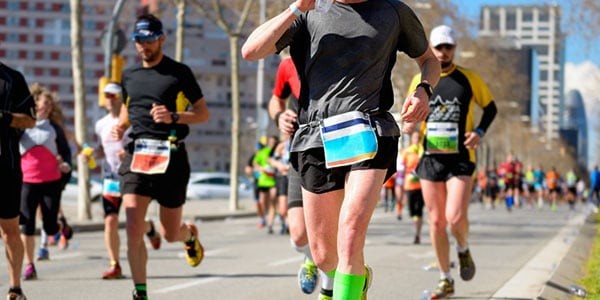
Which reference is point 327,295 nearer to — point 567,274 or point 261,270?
point 567,274

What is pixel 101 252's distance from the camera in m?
15.7

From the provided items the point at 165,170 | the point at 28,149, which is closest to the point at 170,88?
the point at 165,170

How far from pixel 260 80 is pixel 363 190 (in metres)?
40.4

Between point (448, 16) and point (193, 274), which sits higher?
point (448, 16)

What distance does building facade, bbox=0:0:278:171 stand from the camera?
141 m

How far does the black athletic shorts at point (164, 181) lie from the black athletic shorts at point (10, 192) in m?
0.75

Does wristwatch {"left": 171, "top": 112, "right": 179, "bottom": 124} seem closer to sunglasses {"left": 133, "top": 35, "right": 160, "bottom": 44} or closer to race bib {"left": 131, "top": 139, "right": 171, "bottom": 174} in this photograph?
race bib {"left": 131, "top": 139, "right": 171, "bottom": 174}

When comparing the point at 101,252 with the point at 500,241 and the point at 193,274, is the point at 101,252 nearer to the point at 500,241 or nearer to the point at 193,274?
the point at 193,274

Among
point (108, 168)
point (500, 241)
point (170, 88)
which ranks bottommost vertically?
point (500, 241)

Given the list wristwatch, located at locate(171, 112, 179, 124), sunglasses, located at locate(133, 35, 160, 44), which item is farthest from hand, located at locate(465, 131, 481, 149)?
sunglasses, located at locate(133, 35, 160, 44)

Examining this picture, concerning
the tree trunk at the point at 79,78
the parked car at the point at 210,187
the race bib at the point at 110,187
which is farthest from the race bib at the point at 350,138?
the parked car at the point at 210,187

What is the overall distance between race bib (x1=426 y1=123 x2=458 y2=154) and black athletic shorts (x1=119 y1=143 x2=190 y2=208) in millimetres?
2151

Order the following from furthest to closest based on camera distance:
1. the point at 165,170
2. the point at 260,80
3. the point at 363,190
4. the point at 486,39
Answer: the point at 486,39 → the point at 260,80 → the point at 165,170 → the point at 363,190

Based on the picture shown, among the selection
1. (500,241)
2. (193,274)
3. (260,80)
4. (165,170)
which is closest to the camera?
(165,170)
